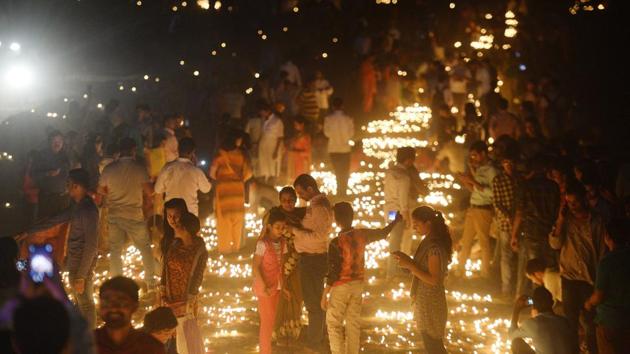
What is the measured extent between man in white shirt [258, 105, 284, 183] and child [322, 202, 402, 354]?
25.4ft

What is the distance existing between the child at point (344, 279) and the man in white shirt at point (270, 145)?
25.4 ft

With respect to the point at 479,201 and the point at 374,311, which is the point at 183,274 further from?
the point at 479,201

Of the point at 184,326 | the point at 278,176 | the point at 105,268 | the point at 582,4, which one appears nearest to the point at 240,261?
the point at 105,268

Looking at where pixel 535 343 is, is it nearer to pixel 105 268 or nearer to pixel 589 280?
pixel 589 280

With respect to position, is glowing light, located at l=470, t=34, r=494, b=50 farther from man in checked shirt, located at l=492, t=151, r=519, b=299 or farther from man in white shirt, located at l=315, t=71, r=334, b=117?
man in checked shirt, located at l=492, t=151, r=519, b=299

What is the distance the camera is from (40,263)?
707 centimetres

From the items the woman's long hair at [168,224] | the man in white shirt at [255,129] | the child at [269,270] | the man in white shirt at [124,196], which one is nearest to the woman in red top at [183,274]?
the woman's long hair at [168,224]

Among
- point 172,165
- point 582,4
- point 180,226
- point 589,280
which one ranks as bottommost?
point 589,280

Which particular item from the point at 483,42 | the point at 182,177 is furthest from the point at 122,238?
the point at 483,42

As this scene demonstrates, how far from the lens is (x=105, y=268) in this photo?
12.5 m

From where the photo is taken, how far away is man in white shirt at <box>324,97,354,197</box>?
1620 cm

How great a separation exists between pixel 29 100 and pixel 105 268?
869cm

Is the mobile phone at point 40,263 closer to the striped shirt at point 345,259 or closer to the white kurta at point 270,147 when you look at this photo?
the striped shirt at point 345,259

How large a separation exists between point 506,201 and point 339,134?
5865mm
